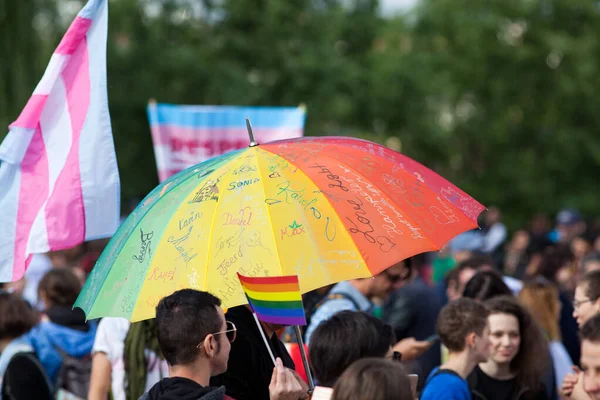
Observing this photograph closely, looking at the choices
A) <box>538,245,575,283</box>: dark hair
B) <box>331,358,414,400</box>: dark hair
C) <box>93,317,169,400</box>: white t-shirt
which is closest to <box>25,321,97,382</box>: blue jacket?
<box>93,317,169,400</box>: white t-shirt

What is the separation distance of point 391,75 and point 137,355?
921 inches

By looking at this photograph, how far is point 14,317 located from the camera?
5.82 meters

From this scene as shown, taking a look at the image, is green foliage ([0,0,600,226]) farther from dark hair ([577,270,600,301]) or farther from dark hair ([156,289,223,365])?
dark hair ([156,289,223,365])

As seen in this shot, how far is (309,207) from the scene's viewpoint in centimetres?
379

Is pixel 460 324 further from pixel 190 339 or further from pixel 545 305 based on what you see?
pixel 545 305

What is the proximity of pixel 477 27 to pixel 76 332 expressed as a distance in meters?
28.4

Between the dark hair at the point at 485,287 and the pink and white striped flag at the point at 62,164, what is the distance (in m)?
2.76

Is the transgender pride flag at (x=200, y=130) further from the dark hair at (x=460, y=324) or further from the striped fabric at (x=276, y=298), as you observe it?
the striped fabric at (x=276, y=298)

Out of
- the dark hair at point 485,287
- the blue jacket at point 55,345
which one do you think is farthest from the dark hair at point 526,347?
the blue jacket at point 55,345

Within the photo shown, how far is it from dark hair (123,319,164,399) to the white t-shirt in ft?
0.09

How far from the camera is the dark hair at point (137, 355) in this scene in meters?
5.16

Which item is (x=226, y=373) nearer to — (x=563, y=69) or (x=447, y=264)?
(x=447, y=264)

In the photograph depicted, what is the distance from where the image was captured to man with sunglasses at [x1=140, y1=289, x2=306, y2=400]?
3.63m

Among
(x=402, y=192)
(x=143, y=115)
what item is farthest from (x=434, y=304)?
(x=143, y=115)
